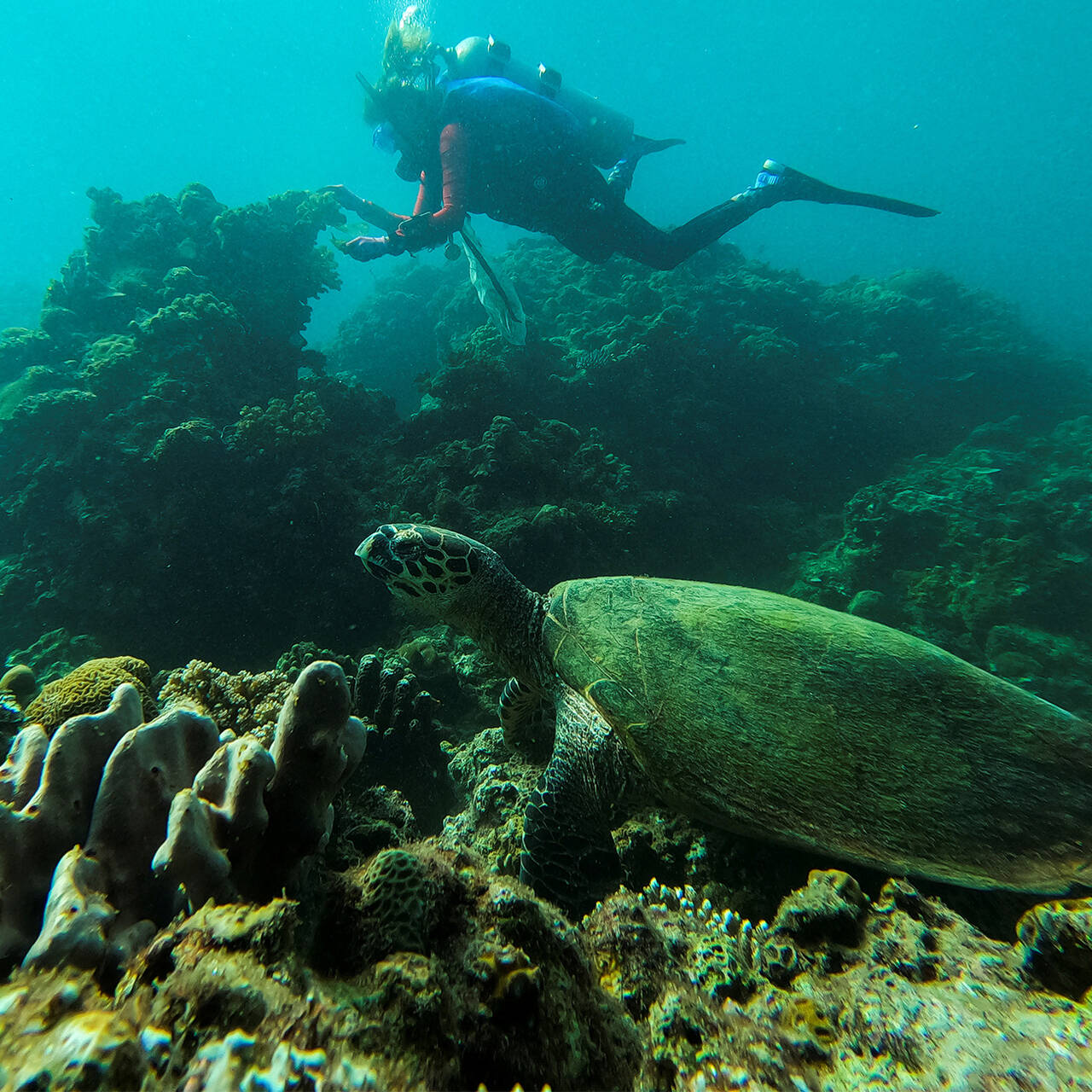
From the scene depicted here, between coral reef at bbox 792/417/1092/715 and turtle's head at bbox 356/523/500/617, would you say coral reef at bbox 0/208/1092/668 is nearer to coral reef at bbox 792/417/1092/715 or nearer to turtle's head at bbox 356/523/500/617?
coral reef at bbox 792/417/1092/715

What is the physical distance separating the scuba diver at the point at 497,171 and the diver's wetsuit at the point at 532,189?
0.06 feet

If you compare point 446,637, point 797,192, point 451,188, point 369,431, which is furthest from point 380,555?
point 797,192

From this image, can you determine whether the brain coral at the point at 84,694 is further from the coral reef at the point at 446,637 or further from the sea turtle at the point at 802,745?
the sea turtle at the point at 802,745

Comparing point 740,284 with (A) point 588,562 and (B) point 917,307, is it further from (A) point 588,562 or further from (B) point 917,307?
(A) point 588,562

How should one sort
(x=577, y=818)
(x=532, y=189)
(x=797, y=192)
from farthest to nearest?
(x=797, y=192), (x=532, y=189), (x=577, y=818)

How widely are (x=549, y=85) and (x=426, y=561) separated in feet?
38.5

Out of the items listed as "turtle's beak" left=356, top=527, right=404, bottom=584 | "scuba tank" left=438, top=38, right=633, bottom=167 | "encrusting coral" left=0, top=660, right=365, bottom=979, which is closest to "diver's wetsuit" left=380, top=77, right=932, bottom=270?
"scuba tank" left=438, top=38, right=633, bottom=167

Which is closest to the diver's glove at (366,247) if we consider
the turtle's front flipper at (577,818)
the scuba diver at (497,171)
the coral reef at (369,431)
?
the scuba diver at (497,171)

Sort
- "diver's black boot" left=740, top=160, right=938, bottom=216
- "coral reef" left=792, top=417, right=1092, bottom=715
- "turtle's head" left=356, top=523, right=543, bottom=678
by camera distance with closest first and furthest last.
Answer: "turtle's head" left=356, top=523, right=543, bottom=678, "coral reef" left=792, top=417, right=1092, bottom=715, "diver's black boot" left=740, top=160, right=938, bottom=216

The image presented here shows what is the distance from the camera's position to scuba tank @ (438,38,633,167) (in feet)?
31.8

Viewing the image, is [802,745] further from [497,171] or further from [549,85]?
[549,85]

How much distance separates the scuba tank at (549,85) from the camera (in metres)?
9.68

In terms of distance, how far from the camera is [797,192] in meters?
9.91

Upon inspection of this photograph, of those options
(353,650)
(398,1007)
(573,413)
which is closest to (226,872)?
(398,1007)
